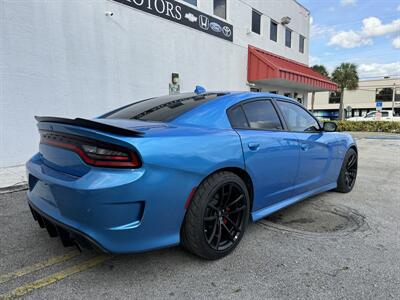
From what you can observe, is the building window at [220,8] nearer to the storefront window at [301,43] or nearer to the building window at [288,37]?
the building window at [288,37]

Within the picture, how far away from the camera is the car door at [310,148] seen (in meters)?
3.44

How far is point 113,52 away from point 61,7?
155 centimetres

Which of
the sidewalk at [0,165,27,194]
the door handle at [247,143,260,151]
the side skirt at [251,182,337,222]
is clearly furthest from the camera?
the sidewalk at [0,165,27,194]

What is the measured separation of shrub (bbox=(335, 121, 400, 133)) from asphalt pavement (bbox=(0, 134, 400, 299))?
56.2 ft

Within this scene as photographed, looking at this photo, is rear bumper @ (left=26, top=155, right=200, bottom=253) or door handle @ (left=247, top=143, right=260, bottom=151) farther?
door handle @ (left=247, top=143, right=260, bottom=151)

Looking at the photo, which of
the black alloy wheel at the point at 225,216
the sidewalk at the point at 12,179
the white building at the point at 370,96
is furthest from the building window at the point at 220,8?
the white building at the point at 370,96

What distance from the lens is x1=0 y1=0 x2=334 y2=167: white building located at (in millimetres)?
6180

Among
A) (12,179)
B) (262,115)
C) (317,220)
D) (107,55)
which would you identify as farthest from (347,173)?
(107,55)

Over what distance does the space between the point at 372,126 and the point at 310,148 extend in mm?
17808

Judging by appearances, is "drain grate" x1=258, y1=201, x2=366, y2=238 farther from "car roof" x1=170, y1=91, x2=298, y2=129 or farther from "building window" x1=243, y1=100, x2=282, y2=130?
"car roof" x1=170, y1=91, x2=298, y2=129

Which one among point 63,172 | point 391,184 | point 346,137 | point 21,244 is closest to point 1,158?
point 21,244

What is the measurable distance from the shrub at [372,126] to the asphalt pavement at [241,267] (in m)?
17.1

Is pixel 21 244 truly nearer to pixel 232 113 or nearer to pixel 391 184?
pixel 232 113

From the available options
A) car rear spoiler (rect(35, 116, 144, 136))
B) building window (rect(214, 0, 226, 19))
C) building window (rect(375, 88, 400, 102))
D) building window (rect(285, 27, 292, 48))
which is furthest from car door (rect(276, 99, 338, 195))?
building window (rect(375, 88, 400, 102))
